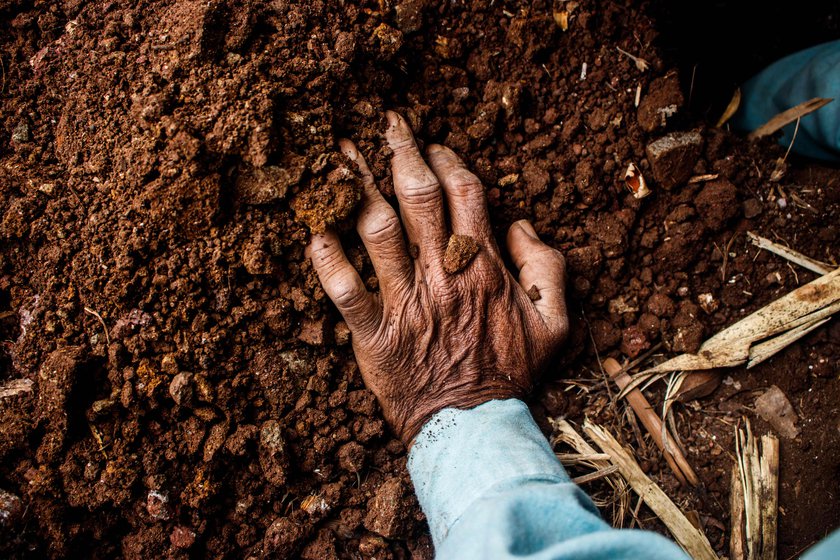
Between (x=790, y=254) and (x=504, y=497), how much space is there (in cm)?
161

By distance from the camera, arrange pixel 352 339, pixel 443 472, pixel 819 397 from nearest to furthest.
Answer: pixel 443 472 → pixel 352 339 → pixel 819 397

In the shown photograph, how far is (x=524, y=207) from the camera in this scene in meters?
2.00

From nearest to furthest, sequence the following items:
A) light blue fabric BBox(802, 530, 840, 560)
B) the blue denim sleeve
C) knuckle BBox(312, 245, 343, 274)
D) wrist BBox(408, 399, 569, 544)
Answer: light blue fabric BBox(802, 530, 840, 560), the blue denim sleeve, wrist BBox(408, 399, 569, 544), knuckle BBox(312, 245, 343, 274)

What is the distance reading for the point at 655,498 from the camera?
6.25 ft

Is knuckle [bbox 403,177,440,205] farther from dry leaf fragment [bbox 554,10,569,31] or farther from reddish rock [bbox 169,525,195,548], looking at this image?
reddish rock [bbox 169,525,195,548]

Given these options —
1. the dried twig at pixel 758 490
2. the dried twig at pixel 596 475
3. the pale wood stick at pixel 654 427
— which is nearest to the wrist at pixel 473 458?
the dried twig at pixel 596 475

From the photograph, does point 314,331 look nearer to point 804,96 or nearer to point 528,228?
point 528,228

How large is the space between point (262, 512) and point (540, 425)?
1.05 meters

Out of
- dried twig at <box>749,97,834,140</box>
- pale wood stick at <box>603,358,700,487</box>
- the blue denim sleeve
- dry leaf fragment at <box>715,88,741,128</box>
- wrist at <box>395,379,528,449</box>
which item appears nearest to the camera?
the blue denim sleeve

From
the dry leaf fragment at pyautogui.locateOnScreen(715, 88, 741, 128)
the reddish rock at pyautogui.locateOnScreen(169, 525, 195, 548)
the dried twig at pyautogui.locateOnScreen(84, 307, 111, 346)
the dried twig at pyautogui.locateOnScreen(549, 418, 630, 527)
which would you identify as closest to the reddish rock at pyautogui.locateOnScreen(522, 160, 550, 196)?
the dried twig at pyautogui.locateOnScreen(549, 418, 630, 527)

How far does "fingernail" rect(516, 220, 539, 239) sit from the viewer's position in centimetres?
197

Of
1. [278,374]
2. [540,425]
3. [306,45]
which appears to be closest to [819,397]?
[540,425]

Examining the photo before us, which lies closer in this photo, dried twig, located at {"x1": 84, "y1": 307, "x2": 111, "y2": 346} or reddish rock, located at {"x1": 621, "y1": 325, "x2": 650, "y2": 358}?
dried twig, located at {"x1": 84, "y1": 307, "x2": 111, "y2": 346}

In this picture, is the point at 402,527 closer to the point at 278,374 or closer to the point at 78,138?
the point at 278,374
